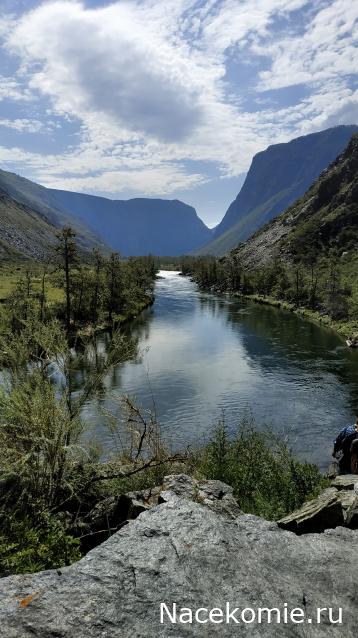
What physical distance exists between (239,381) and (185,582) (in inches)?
1672

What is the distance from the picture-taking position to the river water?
3603cm

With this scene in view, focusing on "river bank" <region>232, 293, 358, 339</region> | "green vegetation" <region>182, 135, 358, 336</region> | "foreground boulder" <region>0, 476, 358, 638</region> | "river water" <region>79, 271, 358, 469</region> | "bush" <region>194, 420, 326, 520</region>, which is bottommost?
"river water" <region>79, 271, 358, 469</region>

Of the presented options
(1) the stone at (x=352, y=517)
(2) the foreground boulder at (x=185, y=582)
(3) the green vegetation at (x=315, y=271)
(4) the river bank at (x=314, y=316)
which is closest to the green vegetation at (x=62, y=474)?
(2) the foreground boulder at (x=185, y=582)

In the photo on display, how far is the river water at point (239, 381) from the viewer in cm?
3603

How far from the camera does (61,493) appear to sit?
1545 cm

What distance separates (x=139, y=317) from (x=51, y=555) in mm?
85677

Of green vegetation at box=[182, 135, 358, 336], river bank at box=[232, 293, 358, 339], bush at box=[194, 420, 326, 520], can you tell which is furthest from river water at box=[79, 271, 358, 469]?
green vegetation at box=[182, 135, 358, 336]

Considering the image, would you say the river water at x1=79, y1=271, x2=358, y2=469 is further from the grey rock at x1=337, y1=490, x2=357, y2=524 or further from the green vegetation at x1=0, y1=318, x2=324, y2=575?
the grey rock at x1=337, y1=490, x2=357, y2=524

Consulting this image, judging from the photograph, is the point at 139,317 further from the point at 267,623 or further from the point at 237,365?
the point at 267,623

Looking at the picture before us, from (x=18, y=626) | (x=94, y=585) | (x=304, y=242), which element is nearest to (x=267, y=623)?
(x=94, y=585)

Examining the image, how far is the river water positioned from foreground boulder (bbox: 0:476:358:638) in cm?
931

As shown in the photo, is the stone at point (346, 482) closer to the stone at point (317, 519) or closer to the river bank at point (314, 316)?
the stone at point (317, 519)

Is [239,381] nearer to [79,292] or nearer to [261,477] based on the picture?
[261,477]

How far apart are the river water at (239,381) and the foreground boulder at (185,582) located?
9.31 meters
